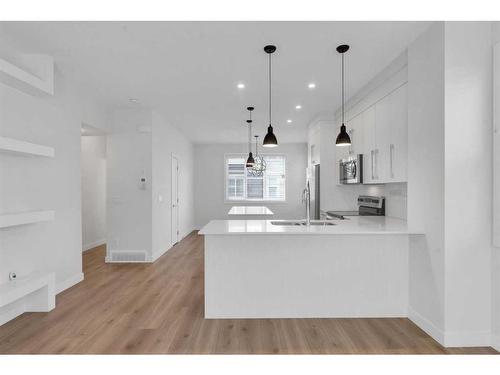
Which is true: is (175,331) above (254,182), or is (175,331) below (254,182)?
below

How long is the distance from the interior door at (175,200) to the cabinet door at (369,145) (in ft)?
13.0

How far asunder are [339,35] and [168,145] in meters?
4.17

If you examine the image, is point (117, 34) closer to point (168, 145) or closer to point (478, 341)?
point (168, 145)

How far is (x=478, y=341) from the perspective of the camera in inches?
89.2

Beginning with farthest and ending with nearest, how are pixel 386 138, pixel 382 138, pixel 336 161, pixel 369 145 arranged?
pixel 336 161 → pixel 369 145 → pixel 382 138 → pixel 386 138

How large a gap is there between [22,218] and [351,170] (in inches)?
154

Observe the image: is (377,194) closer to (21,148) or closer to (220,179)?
(21,148)

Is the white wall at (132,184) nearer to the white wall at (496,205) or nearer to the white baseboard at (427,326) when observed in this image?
the white baseboard at (427,326)

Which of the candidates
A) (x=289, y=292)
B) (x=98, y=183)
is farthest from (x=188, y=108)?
(x=289, y=292)

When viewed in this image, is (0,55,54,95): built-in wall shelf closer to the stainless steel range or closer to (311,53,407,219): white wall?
(311,53,407,219): white wall

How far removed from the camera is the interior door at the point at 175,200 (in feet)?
20.8

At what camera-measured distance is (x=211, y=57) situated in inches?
121

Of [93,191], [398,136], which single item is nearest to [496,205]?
[398,136]

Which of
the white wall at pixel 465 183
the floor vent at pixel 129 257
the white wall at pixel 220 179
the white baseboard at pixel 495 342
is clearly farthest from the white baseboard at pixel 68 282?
the white wall at pixel 220 179
